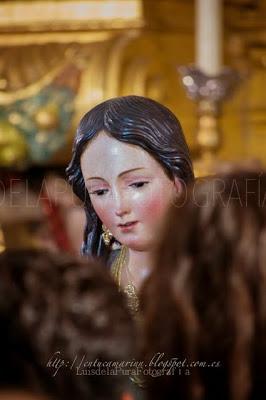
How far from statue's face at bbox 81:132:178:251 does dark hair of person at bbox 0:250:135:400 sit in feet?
1.09

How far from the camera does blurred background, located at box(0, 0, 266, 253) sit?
7.44ft

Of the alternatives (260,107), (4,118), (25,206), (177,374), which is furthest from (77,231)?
(177,374)

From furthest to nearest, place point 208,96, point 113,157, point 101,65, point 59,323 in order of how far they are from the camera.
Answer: point 101,65 < point 208,96 < point 113,157 < point 59,323

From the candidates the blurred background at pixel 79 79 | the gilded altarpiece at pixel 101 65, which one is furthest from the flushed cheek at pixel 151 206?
the gilded altarpiece at pixel 101 65

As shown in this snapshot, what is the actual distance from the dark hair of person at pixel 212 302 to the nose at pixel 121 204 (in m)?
0.33

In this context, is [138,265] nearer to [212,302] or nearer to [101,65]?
[212,302]

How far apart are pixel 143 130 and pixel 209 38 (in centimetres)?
90

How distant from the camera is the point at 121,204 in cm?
114

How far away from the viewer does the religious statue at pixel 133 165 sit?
3.74 feet

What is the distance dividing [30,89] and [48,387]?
1.59 m

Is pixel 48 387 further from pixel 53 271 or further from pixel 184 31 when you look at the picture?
pixel 184 31

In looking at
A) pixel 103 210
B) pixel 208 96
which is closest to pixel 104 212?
pixel 103 210

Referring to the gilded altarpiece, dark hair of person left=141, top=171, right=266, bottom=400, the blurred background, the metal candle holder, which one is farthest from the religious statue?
the gilded altarpiece

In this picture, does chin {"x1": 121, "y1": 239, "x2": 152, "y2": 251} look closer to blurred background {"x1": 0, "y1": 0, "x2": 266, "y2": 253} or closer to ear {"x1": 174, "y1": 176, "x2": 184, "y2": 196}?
ear {"x1": 174, "y1": 176, "x2": 184, "y2": 196}
